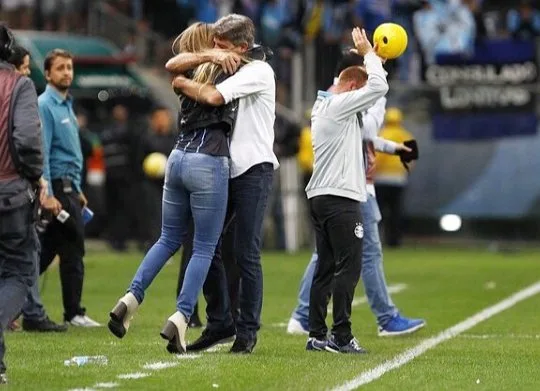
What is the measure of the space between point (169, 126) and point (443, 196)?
4.78 m

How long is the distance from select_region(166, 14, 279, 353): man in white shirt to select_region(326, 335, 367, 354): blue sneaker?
0.62 m

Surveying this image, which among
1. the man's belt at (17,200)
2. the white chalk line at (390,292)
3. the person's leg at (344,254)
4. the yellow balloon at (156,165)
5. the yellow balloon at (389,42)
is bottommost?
the white chalk line at (390,292)

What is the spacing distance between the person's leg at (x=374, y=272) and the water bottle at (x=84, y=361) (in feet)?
9.50

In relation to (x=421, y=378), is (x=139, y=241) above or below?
below

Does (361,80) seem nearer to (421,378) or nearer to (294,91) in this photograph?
(421,378)

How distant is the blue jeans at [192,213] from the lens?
34.5ft

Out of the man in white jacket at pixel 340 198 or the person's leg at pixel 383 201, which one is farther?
the person's leg at pixel 383 201

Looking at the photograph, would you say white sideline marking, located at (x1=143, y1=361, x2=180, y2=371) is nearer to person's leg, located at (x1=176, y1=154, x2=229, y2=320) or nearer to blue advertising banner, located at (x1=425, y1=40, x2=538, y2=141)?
person's leg, located at (x1=176, y1=154, x2=229, y2=320)

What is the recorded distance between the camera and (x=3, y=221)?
949cm

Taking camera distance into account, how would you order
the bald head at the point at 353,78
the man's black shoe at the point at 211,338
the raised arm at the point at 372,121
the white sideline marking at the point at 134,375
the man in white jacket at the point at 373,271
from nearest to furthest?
the white sideline marking at the point at 134,375 < the man's black shoe at the point at 211,338 < the bald head at the point at 353,78 < the raised arm at the point at 372,121 < the man in white jacket at the point at 373,271

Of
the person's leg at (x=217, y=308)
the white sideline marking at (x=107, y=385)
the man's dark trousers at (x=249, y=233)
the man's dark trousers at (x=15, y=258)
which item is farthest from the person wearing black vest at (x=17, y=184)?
the person's leg at (x=217, y=308)

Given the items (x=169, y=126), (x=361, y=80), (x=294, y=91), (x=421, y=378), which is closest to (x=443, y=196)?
(x=294, y=91)

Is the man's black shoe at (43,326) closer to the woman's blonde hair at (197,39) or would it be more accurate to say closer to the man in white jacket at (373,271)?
the man in white jacket at (373,271)

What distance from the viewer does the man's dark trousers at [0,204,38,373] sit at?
31.2ft
